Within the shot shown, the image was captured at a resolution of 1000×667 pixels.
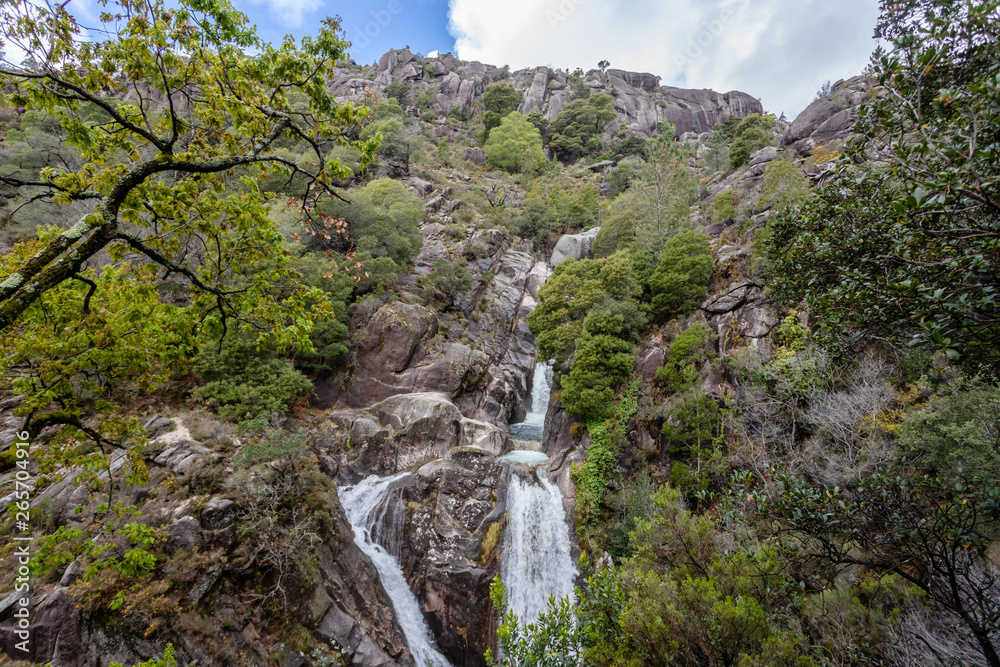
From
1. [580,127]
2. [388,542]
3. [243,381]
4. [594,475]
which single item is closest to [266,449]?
[388,542]

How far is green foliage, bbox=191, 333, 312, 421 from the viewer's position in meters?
13.8

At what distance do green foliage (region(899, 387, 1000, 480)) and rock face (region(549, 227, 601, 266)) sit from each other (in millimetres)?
24644

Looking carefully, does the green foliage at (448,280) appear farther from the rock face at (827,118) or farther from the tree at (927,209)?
the rock face at (827,118)

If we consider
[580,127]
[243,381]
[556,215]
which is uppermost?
[580,127]

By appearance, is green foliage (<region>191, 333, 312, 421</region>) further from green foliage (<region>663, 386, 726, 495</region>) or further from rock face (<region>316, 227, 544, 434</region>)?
green foliage (<region>663, 386, 726, 495</region>)

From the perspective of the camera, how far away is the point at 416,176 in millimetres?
37469

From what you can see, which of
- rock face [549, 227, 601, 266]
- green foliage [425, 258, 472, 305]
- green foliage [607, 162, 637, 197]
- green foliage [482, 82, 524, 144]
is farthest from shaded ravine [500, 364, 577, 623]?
green foliage [482, 82, 524, 144]

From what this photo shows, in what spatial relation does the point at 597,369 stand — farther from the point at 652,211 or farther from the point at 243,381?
the point at 243,381

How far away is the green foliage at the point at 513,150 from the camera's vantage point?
147 feet

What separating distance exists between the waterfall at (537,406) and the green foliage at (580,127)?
123 feet

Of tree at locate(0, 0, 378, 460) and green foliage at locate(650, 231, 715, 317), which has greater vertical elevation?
green foliage at locate(650, 231, 715, 317)

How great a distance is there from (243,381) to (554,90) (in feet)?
223

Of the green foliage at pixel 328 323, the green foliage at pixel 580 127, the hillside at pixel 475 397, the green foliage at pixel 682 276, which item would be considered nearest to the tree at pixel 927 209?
the hillside at pixel 475 397

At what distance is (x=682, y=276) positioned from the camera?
660 inches
